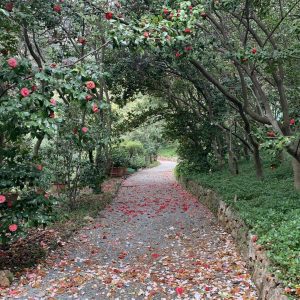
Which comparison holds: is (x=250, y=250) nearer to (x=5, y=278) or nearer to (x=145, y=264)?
(x=145, y=264)

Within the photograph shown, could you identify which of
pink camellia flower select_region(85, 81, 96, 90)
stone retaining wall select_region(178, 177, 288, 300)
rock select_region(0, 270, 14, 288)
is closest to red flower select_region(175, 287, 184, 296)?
stone retaining wall select_region(178, 177, 288, 300)

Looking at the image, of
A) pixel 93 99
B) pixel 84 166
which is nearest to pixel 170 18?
pixel 93 99

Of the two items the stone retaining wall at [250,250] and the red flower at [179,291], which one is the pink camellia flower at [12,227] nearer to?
the red flower at [179,291]

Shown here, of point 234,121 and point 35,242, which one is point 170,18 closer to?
point 35,242

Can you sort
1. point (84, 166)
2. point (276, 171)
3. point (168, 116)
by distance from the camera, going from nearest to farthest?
point (84, 166), point (276, 171), point (168, 116)

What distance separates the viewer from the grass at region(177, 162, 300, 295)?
3.55m

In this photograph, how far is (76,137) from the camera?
482cm

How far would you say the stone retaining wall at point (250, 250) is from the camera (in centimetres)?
360

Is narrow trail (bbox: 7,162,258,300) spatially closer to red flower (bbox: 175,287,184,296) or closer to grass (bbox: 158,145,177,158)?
red flower (bbox: 175,287,184,296)

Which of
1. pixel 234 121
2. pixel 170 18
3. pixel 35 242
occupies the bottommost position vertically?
pixel 35 242

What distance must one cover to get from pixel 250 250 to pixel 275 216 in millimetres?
663

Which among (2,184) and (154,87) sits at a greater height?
(154,87)

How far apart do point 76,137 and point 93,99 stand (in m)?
0.80

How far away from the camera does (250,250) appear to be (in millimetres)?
4879
